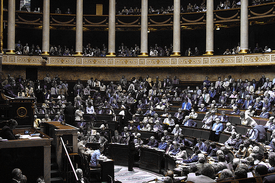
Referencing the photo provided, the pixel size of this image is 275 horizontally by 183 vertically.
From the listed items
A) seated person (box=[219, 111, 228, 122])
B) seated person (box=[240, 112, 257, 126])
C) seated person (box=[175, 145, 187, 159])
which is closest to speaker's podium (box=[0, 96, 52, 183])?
seated person (box=[175, 145, 187, 159])

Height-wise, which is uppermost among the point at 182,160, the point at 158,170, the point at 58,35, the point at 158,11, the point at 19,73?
the point at 158,11

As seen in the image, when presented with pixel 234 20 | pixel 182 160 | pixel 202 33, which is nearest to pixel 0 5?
pixel 182 160

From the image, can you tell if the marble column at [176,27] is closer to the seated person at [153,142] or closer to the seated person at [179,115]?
the seated person at [179,115]

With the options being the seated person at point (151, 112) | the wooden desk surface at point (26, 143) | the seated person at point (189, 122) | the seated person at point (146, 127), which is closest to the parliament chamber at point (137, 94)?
the wooden desk surface at point (26, 143)

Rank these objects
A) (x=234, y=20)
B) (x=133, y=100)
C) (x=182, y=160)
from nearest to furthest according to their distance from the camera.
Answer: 1. (x=182, y=160)
2. (x=133, y=100)
3. (x=234, y=20)

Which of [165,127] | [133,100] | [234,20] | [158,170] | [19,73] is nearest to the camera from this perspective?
[158,170]

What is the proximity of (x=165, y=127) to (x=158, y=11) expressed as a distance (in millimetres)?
15457

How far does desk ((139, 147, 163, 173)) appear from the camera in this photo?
12.6 m

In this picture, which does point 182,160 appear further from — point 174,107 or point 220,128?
point 174,107

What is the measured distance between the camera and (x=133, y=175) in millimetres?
12516

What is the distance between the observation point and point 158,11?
27.9m

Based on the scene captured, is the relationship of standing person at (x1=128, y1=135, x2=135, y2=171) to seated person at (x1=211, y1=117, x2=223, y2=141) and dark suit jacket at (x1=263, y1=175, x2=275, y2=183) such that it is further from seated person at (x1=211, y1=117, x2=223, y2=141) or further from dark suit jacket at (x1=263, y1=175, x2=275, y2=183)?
dark suit jacket at (x1=263, y1=175, x2=275, y2=183)

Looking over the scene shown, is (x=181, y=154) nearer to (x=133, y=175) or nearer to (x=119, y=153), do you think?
(x=133, y=175)

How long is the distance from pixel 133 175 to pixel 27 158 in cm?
583
